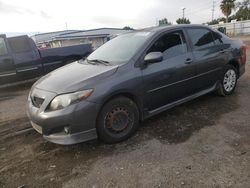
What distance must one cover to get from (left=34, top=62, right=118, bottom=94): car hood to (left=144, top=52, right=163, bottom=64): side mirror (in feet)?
1.74

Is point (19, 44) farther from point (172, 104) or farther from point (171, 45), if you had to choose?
point (172, 104)

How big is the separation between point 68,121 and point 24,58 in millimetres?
6331

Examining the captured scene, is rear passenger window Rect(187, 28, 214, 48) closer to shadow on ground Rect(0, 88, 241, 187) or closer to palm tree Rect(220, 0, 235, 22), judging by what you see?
shadow on ground Rect(0, 88, 241, 187)

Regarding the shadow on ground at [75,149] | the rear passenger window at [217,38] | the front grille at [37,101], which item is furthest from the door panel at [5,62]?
the rear passenger window at [217,38]

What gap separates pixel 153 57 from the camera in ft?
12.3

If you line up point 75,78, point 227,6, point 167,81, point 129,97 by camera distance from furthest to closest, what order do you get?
point 227,6, point 167,81, point 129,97, point 75,78

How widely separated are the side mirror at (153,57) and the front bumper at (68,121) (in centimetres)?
113

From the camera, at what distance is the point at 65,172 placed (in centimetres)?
306

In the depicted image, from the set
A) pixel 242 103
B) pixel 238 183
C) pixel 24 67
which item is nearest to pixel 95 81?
pixel 238 183

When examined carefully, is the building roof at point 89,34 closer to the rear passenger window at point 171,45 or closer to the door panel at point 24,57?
the door panel at point 24,57

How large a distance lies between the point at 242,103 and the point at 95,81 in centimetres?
332

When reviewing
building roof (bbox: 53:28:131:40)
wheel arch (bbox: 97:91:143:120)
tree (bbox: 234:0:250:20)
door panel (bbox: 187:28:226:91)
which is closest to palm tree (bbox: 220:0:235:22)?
tree (bbox: 234:0:250:20)

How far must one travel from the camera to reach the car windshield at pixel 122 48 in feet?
12.9

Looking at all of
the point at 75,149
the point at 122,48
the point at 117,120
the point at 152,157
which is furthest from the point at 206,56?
the point at 75,149
